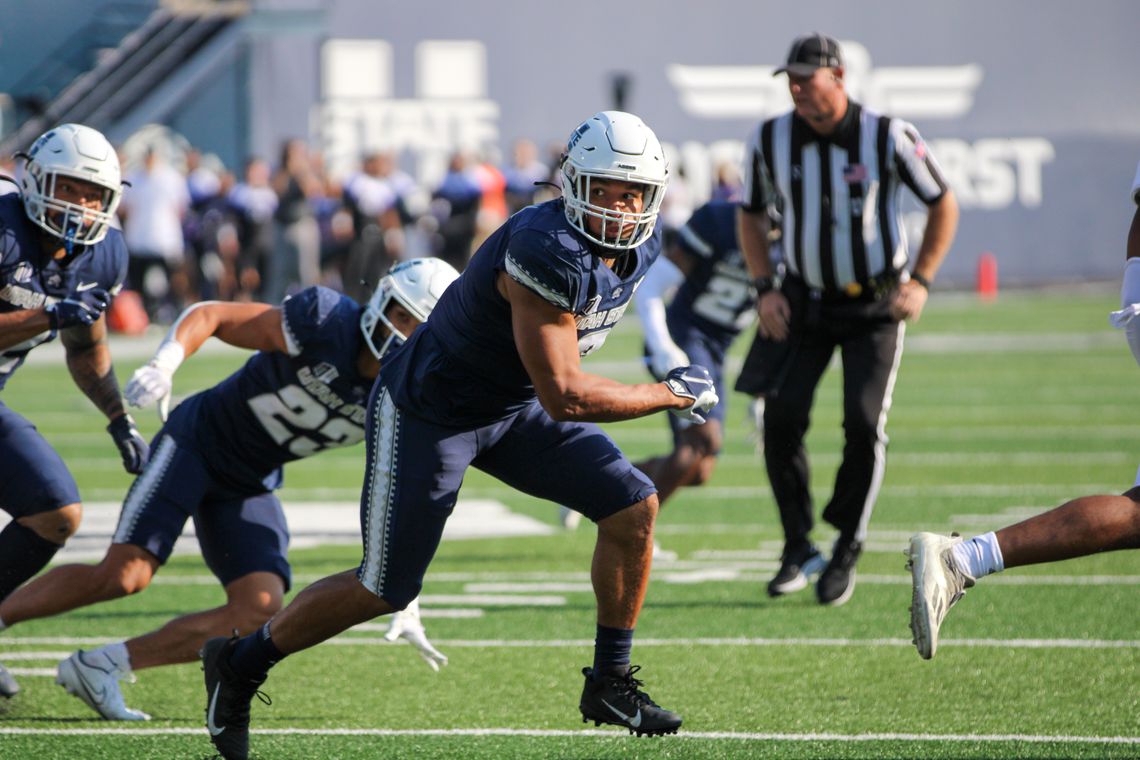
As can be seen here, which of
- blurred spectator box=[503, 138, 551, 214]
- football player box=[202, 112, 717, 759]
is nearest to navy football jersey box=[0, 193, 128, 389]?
football player box=[202, 112, 717, 759]

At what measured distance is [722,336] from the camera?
6.32 m

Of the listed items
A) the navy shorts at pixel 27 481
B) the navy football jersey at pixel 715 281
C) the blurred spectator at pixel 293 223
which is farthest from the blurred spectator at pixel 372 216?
the navy shorts at pixel 27 481

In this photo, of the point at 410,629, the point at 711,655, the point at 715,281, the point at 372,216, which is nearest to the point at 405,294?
the point at 410,629

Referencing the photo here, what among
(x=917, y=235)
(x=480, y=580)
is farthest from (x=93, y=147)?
(x=917, y=235)

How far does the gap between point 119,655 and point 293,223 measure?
13375mm

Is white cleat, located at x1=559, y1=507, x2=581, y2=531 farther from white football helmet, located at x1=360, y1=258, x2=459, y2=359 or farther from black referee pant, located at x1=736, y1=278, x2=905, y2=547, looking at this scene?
white football helmet, located at x1=360, y1=258, x2=459, y2=359

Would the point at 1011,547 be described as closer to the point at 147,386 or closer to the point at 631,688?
the point at 631,688

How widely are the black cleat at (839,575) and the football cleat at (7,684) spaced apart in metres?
2.52

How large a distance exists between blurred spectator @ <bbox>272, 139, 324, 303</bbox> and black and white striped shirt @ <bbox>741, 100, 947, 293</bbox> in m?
12.0

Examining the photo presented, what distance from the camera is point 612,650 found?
143 inches

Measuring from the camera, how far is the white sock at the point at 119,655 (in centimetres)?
402

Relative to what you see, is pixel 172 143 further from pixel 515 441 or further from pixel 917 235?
pixel 515 441

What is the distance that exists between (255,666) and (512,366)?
90 centimetres

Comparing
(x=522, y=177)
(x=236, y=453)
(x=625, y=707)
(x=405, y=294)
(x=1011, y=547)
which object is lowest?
(x=522, y=177)
